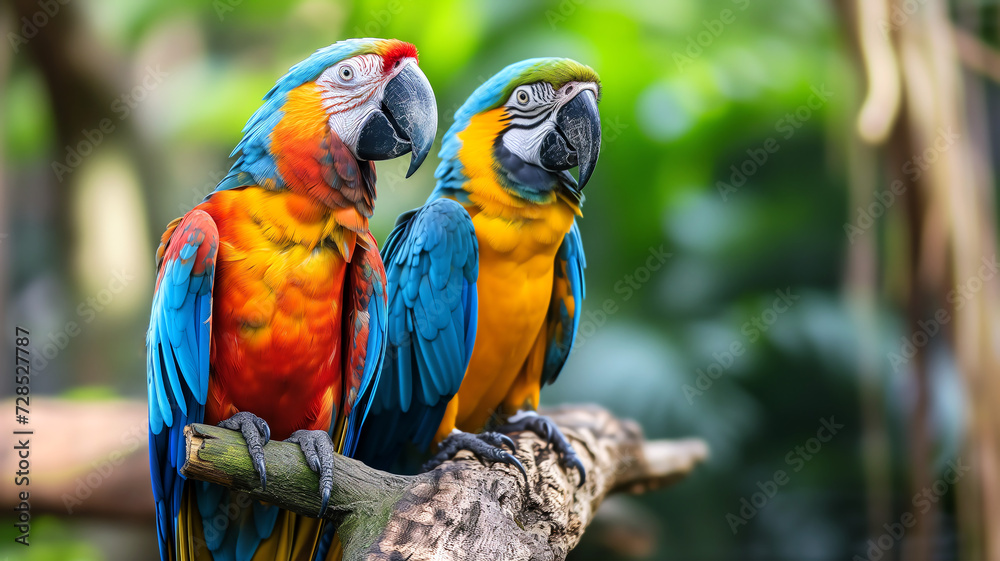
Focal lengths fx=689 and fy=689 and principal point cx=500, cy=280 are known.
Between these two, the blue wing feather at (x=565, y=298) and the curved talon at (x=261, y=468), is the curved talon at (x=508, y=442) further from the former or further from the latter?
the curved talon at (x=261, y=468)

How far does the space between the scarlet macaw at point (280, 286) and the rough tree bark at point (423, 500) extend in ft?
0.17

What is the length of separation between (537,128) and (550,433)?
2.81ft

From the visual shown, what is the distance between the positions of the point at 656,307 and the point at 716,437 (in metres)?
0.84

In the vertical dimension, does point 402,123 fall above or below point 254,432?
above

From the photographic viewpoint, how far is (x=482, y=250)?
181cm

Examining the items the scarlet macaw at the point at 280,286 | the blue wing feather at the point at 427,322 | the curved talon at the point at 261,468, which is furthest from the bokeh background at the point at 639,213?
the curved talon at the point at 261,468

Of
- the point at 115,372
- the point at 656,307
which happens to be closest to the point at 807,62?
the point at 656,307

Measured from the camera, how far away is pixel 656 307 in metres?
4.27

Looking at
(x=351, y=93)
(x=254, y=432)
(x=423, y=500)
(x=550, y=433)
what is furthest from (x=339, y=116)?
(x=550, y=433)

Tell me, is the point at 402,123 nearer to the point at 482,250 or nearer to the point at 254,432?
the point at 482,250

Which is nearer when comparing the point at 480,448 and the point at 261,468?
the point at 261,468

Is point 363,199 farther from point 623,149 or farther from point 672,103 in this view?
point 672,103

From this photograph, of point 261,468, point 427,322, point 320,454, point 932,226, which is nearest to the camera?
point 261,468

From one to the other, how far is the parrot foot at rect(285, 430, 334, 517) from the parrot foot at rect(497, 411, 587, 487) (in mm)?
739
